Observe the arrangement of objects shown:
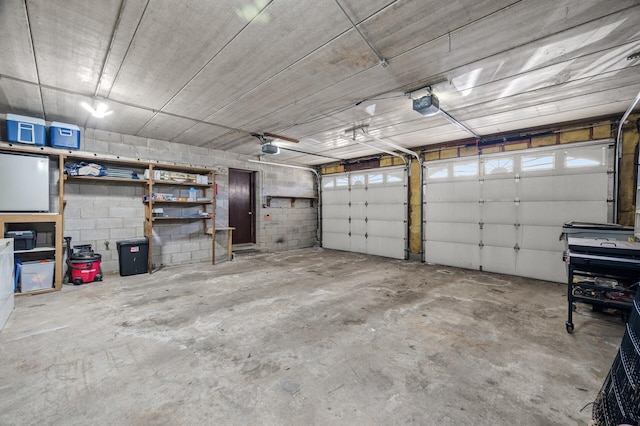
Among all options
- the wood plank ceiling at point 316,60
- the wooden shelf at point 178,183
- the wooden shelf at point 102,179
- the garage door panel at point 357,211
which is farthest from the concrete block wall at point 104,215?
the garage door panel at point 357,211

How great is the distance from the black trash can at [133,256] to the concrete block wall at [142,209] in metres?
0.40

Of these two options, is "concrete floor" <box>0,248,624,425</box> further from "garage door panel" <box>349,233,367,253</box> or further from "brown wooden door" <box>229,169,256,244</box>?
"garage door panel" <box>349,233,367,253</box>

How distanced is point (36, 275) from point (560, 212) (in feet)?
27.3

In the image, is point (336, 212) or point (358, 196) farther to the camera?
point (336, 212)

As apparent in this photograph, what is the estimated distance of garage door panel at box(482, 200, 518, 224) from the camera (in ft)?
16.6

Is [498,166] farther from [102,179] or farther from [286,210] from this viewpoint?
[102,179]

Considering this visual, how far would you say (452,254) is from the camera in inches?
230

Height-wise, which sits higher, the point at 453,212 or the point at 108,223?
the point at 453,212

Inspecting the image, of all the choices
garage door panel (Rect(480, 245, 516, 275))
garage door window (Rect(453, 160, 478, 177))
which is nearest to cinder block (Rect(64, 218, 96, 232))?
garage door window (Rect(453, 160, 478, 177))

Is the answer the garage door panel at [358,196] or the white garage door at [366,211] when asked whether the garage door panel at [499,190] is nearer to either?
the white garage door at [366,211]

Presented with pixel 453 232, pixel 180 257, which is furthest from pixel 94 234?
pixel 453 232

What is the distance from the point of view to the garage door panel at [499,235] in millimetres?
5047

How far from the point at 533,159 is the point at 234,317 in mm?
5657

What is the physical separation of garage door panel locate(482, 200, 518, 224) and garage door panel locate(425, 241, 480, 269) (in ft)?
2.17
